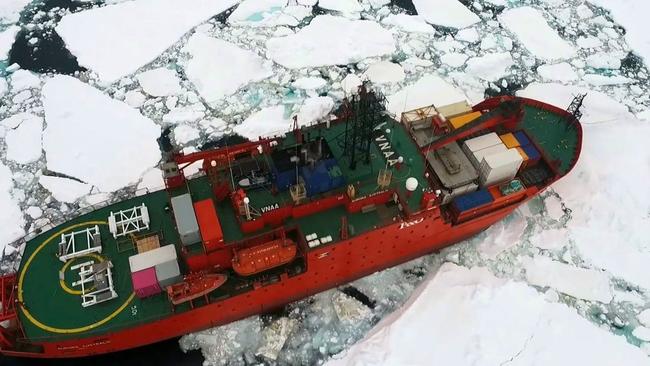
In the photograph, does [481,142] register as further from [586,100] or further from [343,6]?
[343,6]

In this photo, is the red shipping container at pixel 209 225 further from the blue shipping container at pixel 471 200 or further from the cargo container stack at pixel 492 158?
the cargo container stack at pixel 492 158

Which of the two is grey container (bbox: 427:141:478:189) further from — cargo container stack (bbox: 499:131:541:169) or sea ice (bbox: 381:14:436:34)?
sea ice (bbox: 381:14:436:34)

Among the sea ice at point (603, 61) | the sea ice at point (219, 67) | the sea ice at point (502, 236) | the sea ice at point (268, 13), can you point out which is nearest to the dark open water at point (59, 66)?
the sea ice at point (219, 67)

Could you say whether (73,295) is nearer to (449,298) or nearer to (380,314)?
(380,314)

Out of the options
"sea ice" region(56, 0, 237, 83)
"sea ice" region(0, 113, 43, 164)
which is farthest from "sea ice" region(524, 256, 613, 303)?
"sea ice" region(0, 113, 43, 164)

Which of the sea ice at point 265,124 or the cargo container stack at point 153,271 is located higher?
the cargo container stack at point 153,271

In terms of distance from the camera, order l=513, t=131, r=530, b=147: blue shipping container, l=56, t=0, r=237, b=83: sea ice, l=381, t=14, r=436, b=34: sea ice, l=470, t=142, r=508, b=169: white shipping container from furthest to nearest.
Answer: l=381, t=14, r=436, b=34: sea ice
l=56, t=0, r=237, b=83: sea ice
l=513, t=131, r=530, b=147: blue shipping container
l=470, t=142, r=508, b=169: white shipping container

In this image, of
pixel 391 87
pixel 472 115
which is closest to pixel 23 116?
pixel 391 87

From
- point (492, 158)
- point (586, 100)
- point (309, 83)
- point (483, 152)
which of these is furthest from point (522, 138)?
point (309, 83)
